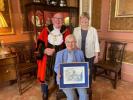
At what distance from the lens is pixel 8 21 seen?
2.79 meters

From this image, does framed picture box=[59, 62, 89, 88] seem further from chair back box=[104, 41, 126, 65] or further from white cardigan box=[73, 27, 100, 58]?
chair back box=[104, 41, 126, 65]

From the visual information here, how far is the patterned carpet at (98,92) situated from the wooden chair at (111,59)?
0.15 m

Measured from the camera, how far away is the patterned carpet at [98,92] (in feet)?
7.89

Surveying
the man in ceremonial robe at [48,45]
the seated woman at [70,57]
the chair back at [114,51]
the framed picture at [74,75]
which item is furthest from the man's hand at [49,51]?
the chair back at [114,51]

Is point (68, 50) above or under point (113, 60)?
above

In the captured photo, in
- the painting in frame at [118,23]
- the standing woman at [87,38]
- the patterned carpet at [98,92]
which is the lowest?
the patterned carpet at [98,92]

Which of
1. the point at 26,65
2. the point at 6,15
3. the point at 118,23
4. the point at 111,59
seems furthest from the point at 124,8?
the point at 6,15

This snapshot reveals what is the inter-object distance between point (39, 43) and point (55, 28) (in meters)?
0.31

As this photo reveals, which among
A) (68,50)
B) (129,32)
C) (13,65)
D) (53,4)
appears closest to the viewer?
(68,50)

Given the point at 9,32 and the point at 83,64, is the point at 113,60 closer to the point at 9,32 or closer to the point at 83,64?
the point at 83,64

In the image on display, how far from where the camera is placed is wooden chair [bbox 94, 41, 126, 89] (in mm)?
2767

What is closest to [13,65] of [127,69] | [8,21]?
[8,21]

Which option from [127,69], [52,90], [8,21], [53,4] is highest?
[53,4]

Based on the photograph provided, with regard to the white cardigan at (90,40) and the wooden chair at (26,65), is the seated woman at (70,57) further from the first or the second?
the wooden chair at (26,65)
